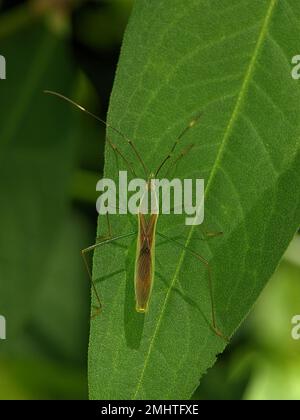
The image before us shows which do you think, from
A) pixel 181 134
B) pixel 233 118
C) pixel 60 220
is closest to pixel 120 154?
pixel 181 134

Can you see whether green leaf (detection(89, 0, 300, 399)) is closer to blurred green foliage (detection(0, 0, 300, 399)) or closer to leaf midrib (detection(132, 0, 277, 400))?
leaf midrib (detection(132, 0, 277, 400))

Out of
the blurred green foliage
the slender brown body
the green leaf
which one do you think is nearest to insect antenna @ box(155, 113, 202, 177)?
the green leaf

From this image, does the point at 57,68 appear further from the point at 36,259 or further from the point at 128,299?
the point at 128,299

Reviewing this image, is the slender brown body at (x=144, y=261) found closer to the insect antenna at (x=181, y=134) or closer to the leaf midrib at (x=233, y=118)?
the leaf midrib at (x=233, y=118)

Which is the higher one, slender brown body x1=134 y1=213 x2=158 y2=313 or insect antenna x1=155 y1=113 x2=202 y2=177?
insect antenna x1=155 y1=113 x2=202 y2=177

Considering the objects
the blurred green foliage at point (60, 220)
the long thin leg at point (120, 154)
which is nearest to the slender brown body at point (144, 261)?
the long thin leg at point (120, 154)
